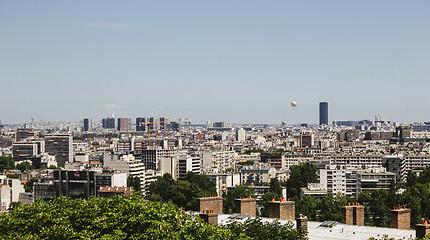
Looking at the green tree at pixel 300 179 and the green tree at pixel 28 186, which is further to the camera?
the green tree at pixel 28 186

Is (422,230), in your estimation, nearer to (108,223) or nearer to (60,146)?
(108,223)

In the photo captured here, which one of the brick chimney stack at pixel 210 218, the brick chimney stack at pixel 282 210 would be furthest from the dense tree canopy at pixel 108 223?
the brick chimney stack at pixel 282 210

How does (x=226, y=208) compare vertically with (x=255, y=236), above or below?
below

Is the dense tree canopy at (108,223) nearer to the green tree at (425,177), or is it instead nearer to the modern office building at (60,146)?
the green tree at (425,177)

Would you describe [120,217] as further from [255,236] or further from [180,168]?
[180,168]

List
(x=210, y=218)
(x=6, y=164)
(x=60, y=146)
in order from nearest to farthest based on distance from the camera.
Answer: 1. (x=210, y=218)
2. (x=6, y=164)
3. (x=60, y=146)

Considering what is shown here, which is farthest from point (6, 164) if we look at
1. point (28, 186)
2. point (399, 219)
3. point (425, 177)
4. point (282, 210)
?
point (399, 219)

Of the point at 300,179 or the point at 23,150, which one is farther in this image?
the point at 23,150

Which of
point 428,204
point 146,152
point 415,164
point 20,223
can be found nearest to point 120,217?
point 20,223

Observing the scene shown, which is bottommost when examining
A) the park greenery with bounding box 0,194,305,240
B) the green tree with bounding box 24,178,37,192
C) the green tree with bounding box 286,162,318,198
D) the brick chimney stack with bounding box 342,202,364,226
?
the green tree with bounding box 24,178,37,192

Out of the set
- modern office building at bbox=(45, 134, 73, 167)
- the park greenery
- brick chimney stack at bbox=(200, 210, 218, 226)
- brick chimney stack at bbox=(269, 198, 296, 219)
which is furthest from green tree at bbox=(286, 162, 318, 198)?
modern office building at bbox=(45, 134, 73, 167)

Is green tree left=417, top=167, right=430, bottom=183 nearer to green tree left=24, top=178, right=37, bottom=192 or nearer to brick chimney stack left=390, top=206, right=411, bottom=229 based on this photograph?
green tree left=24, top=178, right=37, bottom=192
